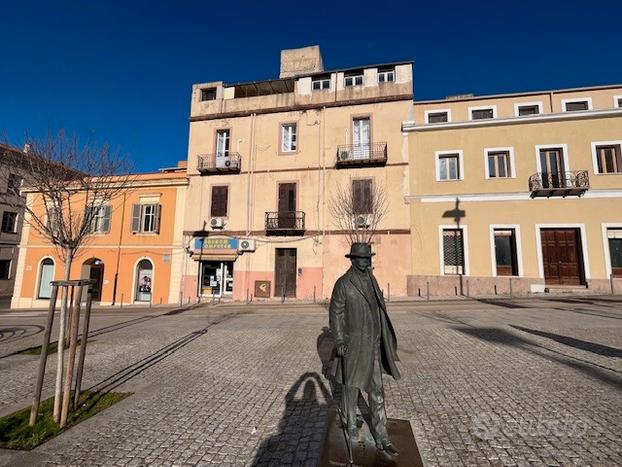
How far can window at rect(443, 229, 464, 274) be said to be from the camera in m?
19.3

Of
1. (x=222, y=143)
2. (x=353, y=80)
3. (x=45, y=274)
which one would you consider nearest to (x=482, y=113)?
(x=353, y=80)

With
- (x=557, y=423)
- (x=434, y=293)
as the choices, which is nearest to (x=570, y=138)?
(x=434, y=293)

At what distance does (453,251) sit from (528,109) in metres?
10.9

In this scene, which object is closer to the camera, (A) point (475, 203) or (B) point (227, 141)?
(A) point (475, 203)

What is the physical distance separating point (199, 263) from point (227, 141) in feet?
30.0

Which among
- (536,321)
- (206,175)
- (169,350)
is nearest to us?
(169,350)

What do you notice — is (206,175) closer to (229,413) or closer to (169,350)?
(169,350)

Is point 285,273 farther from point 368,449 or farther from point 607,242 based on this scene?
point 607,242

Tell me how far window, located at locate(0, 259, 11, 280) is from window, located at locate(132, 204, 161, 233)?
67.2ft

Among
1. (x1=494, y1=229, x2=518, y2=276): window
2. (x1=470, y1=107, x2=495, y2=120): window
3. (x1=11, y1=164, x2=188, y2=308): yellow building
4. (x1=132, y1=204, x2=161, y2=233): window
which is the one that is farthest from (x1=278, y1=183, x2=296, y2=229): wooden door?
(x1=470, y1=107, x2=495, y2=120): window

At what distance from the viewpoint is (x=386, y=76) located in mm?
22047

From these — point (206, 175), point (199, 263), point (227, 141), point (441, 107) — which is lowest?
point (199, 263)

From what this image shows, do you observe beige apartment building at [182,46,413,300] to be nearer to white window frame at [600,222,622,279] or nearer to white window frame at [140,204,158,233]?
white window frame at [140,204,158,233]

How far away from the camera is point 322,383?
559 cm
